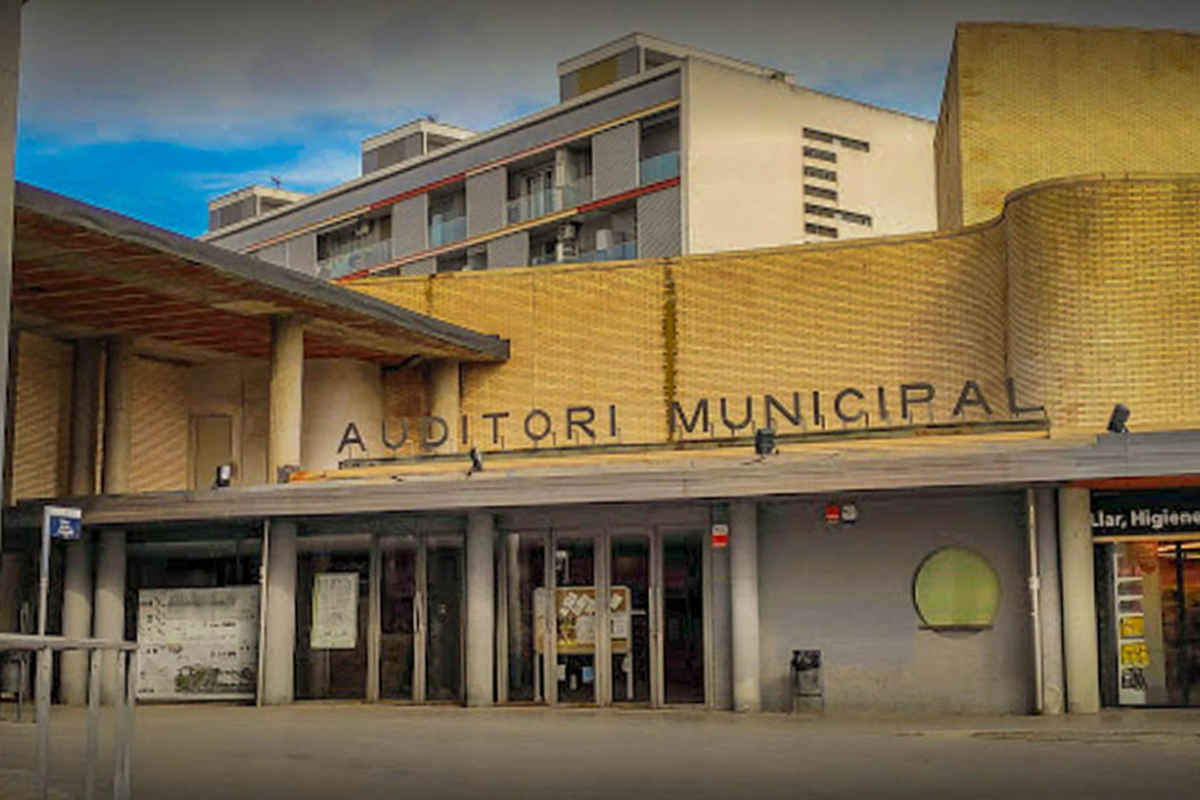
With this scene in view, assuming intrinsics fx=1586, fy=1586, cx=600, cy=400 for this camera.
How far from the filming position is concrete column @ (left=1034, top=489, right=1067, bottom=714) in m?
20.5

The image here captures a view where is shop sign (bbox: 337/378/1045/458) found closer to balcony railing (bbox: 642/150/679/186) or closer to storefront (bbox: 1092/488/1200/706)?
storefront (bbox: 1092/488/1200/706)

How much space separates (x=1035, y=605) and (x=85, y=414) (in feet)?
59.1

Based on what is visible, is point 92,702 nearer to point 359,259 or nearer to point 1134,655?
point 1134,655

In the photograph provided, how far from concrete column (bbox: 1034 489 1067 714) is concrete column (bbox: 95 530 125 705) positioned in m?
14.3

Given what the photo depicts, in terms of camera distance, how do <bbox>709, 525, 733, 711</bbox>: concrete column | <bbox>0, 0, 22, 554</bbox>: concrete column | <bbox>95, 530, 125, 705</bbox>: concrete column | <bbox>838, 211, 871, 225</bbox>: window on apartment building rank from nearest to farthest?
<bbox>0, 0, 22, 554</bbox>: concrete column < <bbox>709, 525, 733, 711</bbox>: concrete column < <bbox>95, 530, 125, 705</bbox>: concrete column < <bbox>838, 211, 871, 225</bbox>: window on apartment building

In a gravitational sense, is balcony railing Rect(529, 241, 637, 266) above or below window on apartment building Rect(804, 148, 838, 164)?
below

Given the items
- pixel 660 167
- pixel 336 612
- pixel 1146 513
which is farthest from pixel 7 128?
pixel 660 167

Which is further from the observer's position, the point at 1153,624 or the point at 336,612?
the point at 336,612

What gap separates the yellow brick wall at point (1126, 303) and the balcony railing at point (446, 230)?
108 ft

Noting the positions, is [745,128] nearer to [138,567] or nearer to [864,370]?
[864,370]

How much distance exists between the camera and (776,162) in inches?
2004

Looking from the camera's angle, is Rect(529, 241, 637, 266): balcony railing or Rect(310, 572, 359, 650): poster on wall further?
Rect(529, 241, 637, 266): balcony railing

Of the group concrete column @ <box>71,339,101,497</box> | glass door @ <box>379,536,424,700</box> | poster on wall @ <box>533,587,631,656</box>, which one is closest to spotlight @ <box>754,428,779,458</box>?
poster on wall @ <box>533,587,631,656</box>

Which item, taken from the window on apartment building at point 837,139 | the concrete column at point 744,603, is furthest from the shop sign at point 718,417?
the window on apartment building at point 837,139
